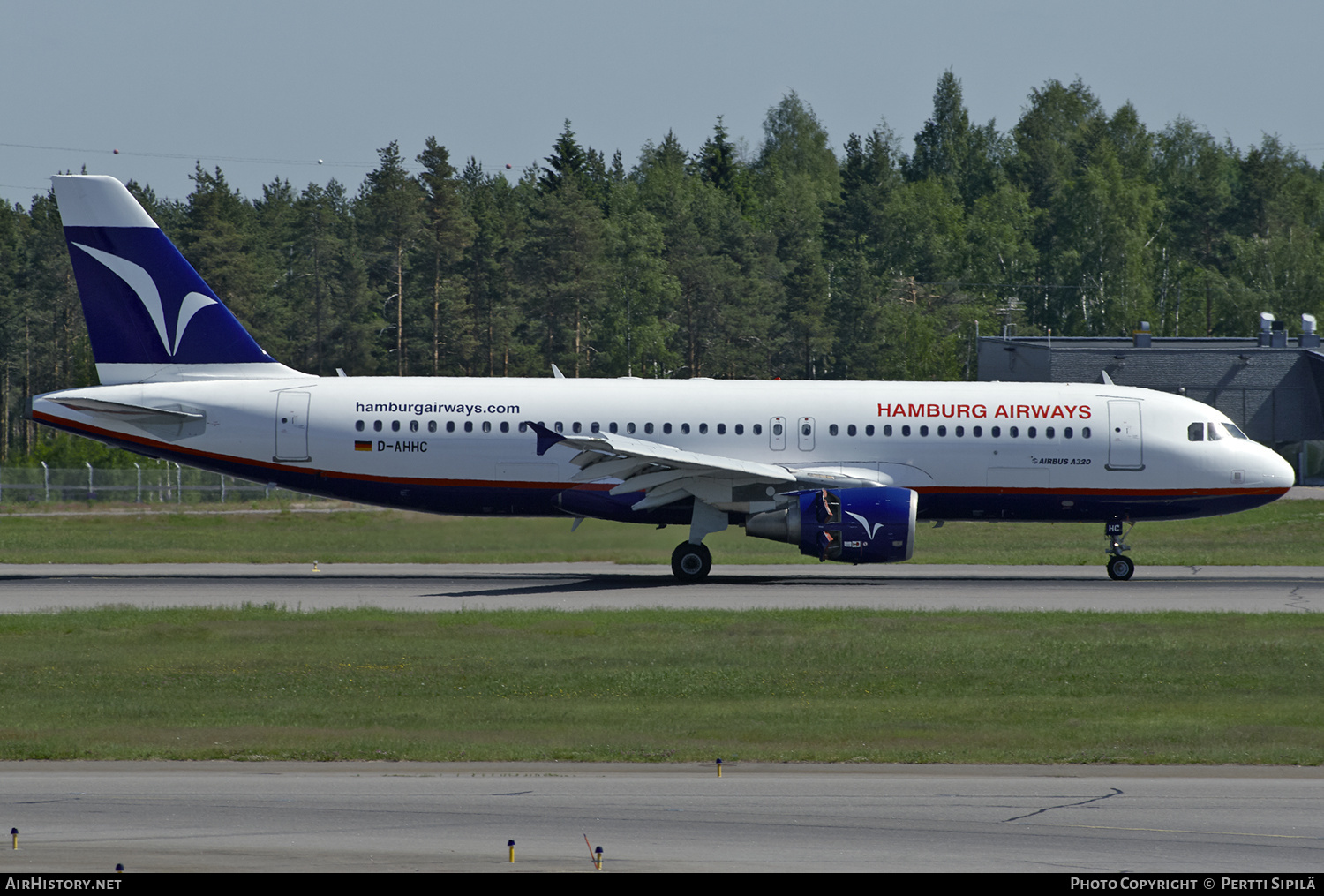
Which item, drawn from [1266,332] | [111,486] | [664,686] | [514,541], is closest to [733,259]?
[1266,332]

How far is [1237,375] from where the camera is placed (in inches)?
2616

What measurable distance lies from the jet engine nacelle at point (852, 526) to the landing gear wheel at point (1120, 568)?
5.24 m

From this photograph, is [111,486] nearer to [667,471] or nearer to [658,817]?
[667,471]

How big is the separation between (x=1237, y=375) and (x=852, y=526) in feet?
151

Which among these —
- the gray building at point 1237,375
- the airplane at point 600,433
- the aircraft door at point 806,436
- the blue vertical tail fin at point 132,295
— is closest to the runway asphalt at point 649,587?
the airplane at point 600,433

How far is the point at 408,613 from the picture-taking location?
23547mm

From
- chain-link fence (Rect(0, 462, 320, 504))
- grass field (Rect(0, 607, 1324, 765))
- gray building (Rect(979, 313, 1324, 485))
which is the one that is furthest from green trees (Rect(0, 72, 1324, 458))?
grass field (Rect(0, 607, 1324, 765))

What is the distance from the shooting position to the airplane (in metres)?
28.7

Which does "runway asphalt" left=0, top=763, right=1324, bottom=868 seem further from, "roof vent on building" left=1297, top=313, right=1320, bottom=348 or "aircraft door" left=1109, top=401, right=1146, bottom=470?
"roof vent on building" left=1297, top=313, right=1320, bottom=348

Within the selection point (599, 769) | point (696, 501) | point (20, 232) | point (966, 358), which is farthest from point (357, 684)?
point (20, 232)

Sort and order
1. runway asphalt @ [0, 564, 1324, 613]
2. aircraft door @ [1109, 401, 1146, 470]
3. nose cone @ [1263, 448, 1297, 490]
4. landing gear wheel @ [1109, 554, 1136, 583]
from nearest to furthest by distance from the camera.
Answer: runway asphalt @ [0, 564, 1324, 613] → aircraft door @ [1109, 401, 1146, 470] → nose cone @ [1263, 448, 1297, 490] → landing gear wheel @ [1109, 554, 1136, 583]

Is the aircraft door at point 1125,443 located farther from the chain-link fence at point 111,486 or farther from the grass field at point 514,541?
the chain-link fence at point 111,486

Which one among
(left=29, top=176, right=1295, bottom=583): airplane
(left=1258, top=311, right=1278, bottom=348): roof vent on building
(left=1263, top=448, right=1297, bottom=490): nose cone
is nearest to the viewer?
(left=29, top=176, right=1295, bottom=583): airplane

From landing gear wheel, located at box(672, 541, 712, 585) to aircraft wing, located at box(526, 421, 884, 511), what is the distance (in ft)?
3.74
